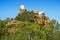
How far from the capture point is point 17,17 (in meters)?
66.1

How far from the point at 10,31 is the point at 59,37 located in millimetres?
9804

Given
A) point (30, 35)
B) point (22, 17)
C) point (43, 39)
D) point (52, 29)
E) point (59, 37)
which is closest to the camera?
point (30, 35)

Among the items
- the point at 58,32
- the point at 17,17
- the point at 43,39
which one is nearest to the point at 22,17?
the point at 17,17

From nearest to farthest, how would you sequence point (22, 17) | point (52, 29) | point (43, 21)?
point (52, 29) < point (43, 21) < point (22, 17)

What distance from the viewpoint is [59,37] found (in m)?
46.3

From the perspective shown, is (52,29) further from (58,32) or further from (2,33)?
(2,33)

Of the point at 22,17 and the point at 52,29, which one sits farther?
the point at 22,17

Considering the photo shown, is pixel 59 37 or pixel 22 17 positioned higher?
pixel 22 17

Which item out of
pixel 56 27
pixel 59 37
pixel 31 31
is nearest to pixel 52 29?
pixel 56 27

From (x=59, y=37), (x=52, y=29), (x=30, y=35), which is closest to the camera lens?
(x=30, y=35)

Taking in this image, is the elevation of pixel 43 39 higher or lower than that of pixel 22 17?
lower

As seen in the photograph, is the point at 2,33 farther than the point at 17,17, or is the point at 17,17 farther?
the point at 17,17

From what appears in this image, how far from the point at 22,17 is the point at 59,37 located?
64.5 feet

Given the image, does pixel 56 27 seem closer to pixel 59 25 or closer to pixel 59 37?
pixel 59 25
